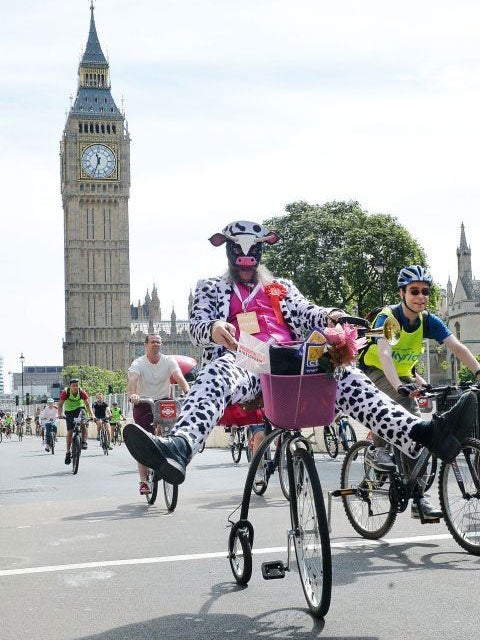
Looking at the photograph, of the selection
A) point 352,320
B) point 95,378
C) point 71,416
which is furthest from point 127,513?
point 95,378

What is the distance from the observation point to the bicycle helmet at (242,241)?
21.1 ft

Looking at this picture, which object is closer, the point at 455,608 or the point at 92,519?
the point at 455,608

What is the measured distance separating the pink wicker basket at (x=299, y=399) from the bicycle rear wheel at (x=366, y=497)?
1810 millimetres

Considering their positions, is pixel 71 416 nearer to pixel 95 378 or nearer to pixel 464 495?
pixel 464 495

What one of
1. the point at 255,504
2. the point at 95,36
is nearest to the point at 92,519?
the point at 255,504

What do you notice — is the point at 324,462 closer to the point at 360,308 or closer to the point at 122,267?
the point at 360,308

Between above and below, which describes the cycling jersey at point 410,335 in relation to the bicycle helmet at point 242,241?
below

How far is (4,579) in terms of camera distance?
6.84 meters

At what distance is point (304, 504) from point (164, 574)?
171 cm

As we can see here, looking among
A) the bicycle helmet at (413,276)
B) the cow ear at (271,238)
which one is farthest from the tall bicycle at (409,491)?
the cow ear at (271,238)

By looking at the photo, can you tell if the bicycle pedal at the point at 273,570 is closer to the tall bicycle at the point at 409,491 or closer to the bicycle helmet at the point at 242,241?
the tall bicycle at the point at 409,491

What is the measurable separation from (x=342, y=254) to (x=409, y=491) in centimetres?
5169

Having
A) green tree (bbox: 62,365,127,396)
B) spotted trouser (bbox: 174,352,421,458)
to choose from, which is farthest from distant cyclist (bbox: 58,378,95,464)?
green tree (bbox: 62,365,127,396)

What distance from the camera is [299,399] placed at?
5.30 m
